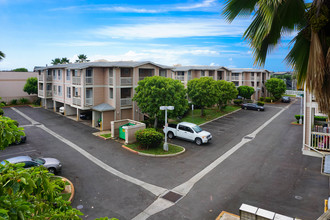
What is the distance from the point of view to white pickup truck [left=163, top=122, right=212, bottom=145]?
22920 mm

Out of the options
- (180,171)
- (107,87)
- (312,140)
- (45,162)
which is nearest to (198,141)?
(180,171)

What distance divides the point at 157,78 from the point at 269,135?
15.1 meters

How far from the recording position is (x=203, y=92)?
33844 mm

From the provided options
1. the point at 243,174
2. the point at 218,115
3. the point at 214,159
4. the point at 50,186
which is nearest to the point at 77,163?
the point at 214,159

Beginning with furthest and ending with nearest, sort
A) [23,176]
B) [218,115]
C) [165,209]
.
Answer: [218,115] → [165,209] → [23,176]

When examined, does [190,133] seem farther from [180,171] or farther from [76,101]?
[76,101]

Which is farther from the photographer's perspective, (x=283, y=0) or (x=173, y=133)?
(x=173, y=133)

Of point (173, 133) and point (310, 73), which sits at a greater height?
point (310, 73)

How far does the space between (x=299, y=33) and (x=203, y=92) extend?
96.4ft

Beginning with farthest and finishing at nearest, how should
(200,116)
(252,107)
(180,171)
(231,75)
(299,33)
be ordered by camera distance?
(231,75) → (252,107) → (200,116) → (180,171) → (299,33)

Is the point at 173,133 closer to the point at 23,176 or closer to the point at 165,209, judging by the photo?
the point at 165,209

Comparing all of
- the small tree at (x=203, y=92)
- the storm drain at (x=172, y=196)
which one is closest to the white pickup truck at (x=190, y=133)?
the storm drain at (x=172, y=196)

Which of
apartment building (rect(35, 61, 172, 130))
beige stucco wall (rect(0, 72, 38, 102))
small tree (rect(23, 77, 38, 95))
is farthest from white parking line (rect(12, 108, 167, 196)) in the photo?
beige stucco wall (rect(0, 72, 38, 102))

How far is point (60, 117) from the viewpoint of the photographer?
114 ft
